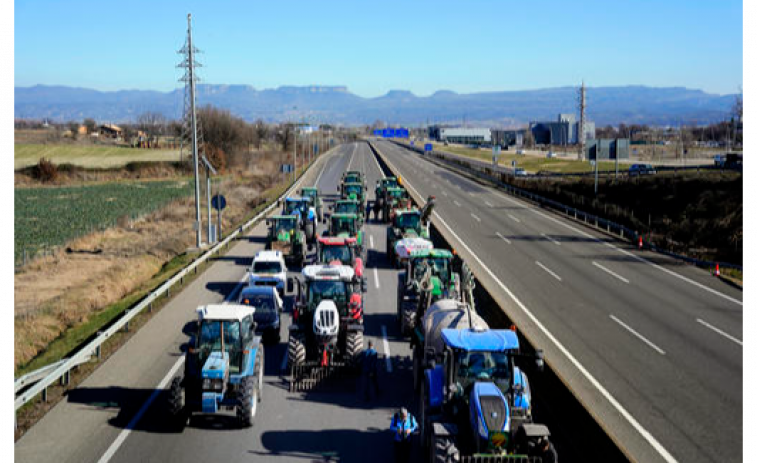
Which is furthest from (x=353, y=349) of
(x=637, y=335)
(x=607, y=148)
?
(x=607, y=148)

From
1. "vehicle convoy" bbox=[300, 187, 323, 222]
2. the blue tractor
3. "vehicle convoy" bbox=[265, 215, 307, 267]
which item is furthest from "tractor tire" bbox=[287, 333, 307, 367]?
"vehicle convoy" bbox=[300, 187, 323, 222]

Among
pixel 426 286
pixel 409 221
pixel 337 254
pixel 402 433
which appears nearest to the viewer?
pixel 402 433

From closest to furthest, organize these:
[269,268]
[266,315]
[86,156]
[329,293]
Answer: [329,293] < [266,315] < [269,268] < [86,156]

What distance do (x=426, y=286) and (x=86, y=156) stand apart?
10839 cm

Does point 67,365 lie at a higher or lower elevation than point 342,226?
lower

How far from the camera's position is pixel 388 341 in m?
21.7

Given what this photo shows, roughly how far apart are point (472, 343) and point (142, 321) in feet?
46.4

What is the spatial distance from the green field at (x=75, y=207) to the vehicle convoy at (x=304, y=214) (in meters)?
14.5

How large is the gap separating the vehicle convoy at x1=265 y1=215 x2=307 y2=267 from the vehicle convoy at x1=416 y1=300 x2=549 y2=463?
1917cm

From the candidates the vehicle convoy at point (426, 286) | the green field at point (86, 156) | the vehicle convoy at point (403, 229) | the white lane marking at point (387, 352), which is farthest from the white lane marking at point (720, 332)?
the green field at point (86, 156)

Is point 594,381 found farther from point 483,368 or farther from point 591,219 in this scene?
point 591,219

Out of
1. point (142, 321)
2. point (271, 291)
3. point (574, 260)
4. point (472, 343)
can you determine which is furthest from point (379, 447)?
point (574, 260)

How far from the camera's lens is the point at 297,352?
58.1 feet

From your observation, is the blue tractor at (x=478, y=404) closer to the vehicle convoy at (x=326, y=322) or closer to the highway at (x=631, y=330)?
the highway at (x=631, y=330)
